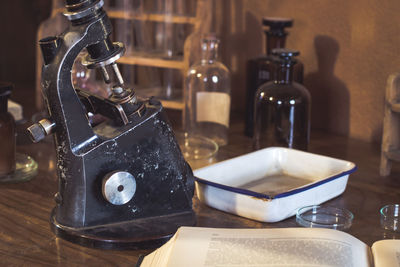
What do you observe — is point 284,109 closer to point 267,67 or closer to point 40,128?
point 267,67

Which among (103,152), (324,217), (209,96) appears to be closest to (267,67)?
(209,96)

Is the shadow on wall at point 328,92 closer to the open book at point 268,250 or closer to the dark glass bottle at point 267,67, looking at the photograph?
the dark glass bottle at point 267,67

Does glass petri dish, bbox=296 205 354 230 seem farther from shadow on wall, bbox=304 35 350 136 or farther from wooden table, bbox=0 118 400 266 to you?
shadow on wall, bbox=304 35 350 136

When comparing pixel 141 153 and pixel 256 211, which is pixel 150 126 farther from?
pixel 256 211

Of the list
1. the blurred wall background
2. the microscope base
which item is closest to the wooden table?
the microscope base

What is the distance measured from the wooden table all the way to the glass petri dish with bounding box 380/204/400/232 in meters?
0.01

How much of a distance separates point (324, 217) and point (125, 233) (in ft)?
1.07

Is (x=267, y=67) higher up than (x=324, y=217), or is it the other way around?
(x=267, y=67)

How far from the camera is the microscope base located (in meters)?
0.96

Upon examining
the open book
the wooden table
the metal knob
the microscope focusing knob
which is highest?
the metal knob

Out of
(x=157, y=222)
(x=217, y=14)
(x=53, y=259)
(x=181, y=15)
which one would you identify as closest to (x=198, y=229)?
(x=157, y=222)

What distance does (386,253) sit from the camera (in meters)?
0.89

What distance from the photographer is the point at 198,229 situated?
94 cm

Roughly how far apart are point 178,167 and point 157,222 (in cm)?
9
